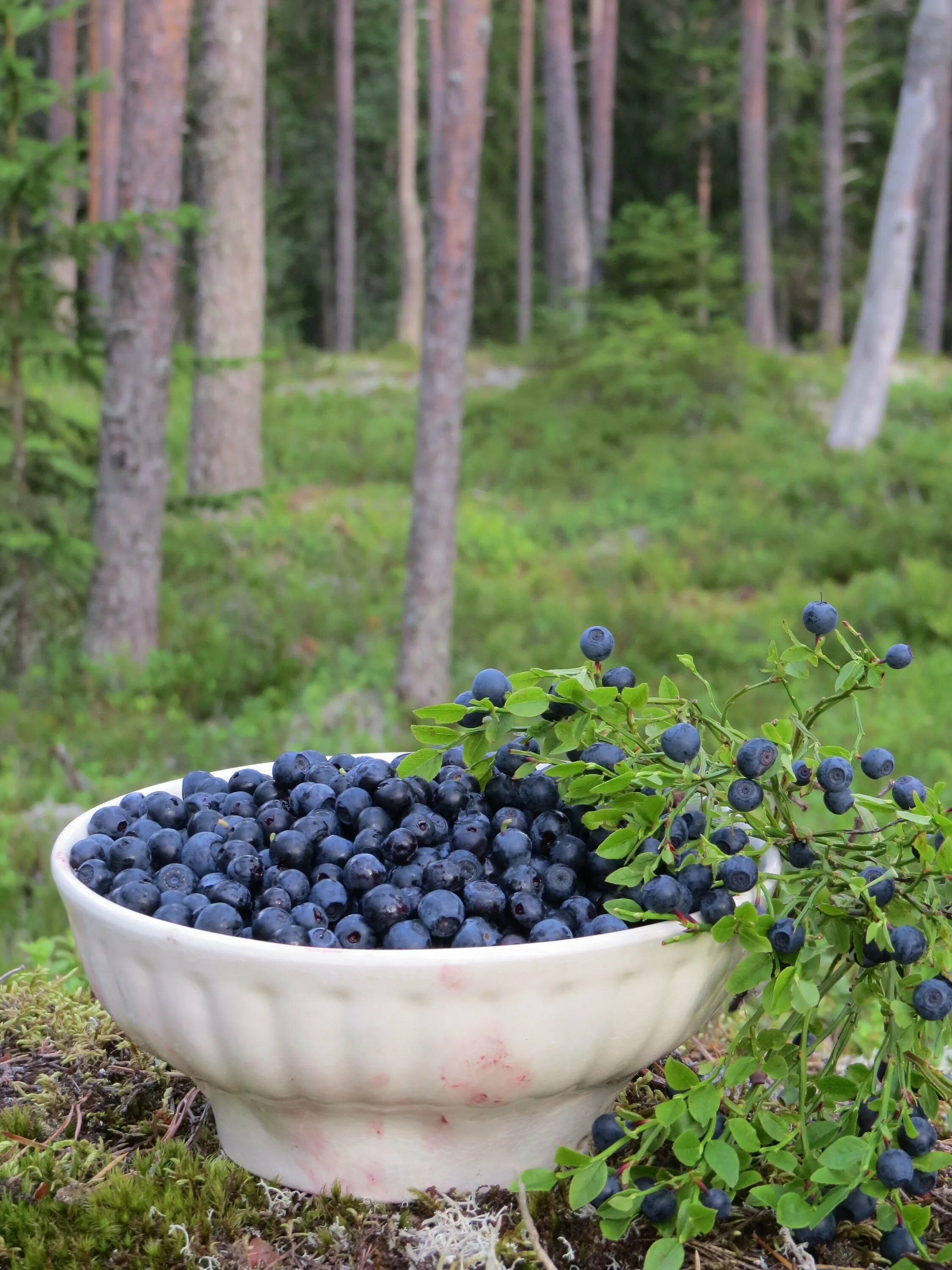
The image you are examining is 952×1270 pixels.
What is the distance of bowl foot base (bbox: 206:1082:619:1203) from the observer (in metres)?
1.27

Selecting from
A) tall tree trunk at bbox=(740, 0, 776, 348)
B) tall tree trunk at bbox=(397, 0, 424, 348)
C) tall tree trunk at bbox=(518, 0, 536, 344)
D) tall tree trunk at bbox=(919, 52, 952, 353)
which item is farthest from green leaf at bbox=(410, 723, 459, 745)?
tall tree trunk at bbox=(518, 0, 536, 344)

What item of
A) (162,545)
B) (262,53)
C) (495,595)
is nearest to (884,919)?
(495,595)

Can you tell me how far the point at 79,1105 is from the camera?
1.48 meters

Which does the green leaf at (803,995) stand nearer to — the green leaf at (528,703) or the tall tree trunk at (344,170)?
the green leaf at (528,703)

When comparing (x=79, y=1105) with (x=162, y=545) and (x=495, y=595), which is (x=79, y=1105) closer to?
(x=495, y=595)

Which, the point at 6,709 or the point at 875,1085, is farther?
the point at 6,709

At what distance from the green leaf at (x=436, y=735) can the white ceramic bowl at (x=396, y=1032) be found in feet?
0.90

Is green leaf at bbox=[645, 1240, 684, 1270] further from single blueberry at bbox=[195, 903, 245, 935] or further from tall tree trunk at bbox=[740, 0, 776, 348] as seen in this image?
tall tree trunk at bbox=[740, 0, 776, 348]

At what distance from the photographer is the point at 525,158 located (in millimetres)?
26547

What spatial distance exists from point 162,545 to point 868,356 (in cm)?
773

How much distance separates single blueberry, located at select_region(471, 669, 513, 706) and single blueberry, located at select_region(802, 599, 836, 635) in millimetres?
351

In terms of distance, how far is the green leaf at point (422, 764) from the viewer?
138cm

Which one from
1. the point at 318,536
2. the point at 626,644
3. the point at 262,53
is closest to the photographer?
the point at 626,644

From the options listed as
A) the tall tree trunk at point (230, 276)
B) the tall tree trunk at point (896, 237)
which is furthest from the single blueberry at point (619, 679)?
the tall tree trunk at point (896, 237)
